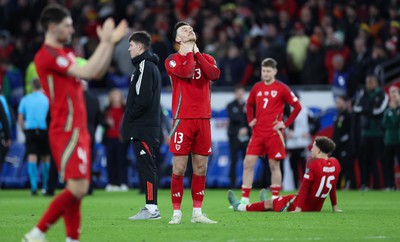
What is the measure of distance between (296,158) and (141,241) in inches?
573

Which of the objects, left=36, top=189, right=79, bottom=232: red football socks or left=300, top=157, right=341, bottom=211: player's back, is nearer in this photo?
left=36, top=189, right=79, bottom=232: red football socks

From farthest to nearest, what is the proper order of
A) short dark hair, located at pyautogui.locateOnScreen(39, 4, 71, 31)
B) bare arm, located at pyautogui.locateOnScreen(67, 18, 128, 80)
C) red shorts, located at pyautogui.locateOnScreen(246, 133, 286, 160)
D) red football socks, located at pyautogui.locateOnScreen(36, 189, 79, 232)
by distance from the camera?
red shorts, located at pyautogui.locateOnScreen(246, 133, 286, 160)
short dark hair, located at pyautogui.locateOnScreen(39, 4, 71, 31)
red football socks, located at pyautogui.locateOnScreen(36, 189, 79, 232)
bare arm, located at pyautogui.locateOnScreen(67, 18, 128, 80)

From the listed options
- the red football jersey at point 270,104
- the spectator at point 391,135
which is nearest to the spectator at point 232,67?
the spectator at point 391,135

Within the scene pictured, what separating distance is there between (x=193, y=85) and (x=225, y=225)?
6.14 ft

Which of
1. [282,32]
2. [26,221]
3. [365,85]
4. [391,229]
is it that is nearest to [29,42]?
[282,32]

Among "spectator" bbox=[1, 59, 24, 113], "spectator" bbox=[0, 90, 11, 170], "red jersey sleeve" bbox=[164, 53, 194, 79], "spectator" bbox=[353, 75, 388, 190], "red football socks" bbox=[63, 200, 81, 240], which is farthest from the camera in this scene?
"spectator" bbox=[1, 59, 24, 113]

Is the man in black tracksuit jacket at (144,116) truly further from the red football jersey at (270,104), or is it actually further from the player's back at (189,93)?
the red football jersey at (270,104)

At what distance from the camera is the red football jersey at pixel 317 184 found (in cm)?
1457

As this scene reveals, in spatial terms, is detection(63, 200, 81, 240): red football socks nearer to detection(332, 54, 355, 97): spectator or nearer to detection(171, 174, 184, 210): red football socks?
detection(171, 174, 184, 210): red football socks

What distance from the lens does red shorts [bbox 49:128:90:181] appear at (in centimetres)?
890

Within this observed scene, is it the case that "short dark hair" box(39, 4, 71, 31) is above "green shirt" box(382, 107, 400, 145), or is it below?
above

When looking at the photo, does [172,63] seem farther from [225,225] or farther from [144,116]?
[225,225]

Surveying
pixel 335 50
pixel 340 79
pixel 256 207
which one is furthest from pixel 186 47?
pixel 335 50

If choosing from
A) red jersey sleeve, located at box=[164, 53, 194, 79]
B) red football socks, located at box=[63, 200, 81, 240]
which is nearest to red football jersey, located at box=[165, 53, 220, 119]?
red jersey sleeve, located at box=[164, 53, 194, 79]
